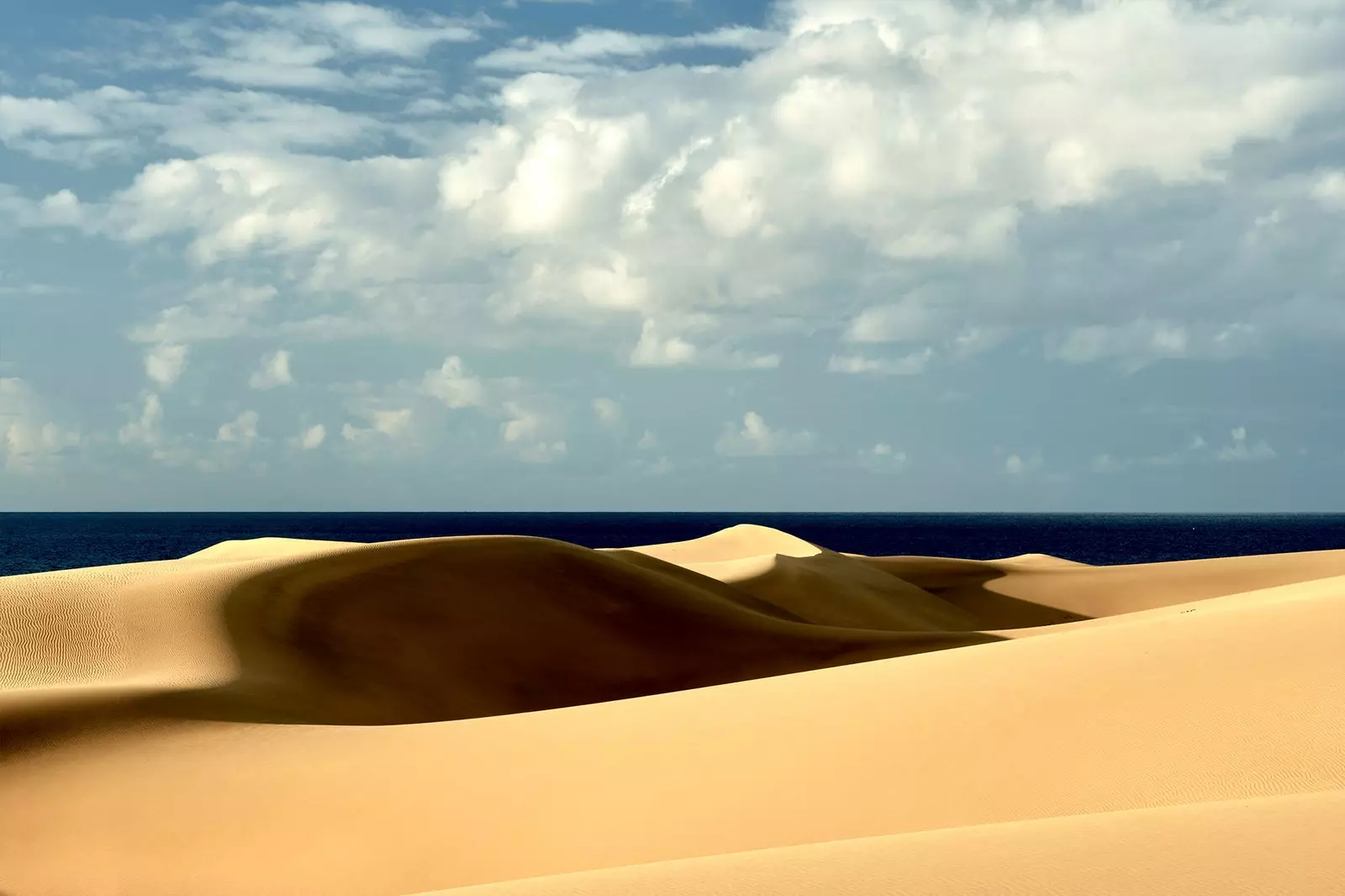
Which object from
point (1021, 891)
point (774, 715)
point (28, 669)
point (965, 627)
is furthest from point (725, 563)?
point (1021, 891)

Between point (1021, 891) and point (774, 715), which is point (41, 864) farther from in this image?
point (1021, 891)

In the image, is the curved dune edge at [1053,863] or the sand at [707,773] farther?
the sand at [707,773]

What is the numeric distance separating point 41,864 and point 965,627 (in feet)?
98.7

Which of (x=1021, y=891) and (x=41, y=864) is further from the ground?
(x=1021, y=891)

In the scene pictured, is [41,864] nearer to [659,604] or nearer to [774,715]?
[774,715]

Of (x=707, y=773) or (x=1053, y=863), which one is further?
(x=707, y=773)

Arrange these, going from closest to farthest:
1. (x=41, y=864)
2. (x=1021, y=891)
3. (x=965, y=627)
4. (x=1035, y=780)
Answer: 1. (x=1021, y=891)
2. (x=1035, y=780)
3. (x=41, y=864)
4. (x=965, y=627)

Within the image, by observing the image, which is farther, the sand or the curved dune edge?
the sand

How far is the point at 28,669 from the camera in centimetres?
1345

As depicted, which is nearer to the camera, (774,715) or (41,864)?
(41,864)

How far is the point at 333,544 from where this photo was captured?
76.3ft

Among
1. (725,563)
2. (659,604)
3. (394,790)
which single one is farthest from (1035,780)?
(725,563)

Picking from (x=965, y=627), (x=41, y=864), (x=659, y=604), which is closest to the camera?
(x=41, y=864)

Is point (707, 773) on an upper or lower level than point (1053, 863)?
lower
